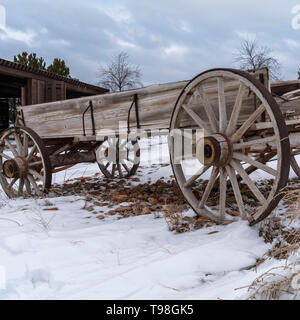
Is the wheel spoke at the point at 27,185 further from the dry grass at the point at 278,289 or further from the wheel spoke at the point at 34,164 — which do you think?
the dry grass at the point at 278,289

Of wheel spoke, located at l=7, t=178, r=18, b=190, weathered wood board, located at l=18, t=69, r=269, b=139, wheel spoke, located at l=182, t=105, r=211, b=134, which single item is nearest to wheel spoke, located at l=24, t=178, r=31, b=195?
wheel spoke, located at l=7, t=178, r=18, b=190

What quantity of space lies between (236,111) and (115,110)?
5.33 ft

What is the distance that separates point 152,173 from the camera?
600 cm

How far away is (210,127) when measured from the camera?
9.39 ft

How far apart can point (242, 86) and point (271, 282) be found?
1.56 m

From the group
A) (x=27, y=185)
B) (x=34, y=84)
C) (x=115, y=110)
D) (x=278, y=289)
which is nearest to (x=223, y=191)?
(x=278, y=289)

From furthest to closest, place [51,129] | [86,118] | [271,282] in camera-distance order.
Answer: [51,129], [86,118], [271,282]

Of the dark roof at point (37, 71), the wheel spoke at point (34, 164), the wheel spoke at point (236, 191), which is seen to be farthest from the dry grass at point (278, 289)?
the dark roof at point (37, 71)

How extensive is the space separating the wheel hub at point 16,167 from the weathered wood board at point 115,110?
51 cm

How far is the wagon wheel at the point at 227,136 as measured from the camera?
2.20 meters

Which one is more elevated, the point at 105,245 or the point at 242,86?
the point at 242,86
